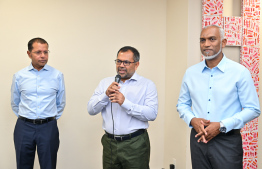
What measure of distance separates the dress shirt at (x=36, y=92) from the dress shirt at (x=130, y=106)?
0.64m

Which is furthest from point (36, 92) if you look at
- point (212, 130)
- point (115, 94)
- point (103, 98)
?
point (212, 130)

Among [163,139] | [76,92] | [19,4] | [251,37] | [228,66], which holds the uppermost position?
[19,4]

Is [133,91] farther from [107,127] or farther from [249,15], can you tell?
[249,15]

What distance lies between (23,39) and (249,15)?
2934mm

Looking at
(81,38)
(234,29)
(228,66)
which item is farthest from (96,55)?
(228,66)

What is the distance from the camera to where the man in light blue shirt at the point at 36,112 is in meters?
2.99

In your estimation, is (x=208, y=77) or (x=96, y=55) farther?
(x=96, y=55)

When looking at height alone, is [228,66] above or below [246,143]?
above

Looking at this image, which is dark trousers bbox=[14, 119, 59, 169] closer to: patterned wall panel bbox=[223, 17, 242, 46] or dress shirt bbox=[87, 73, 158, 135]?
dress shirt bbox=[87, 73, 158, 135]

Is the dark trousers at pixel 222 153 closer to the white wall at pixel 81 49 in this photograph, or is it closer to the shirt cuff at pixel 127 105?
the shirt cuff at pixel 127 105

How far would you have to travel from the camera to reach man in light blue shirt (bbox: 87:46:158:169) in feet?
8.32

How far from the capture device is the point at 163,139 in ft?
14.3

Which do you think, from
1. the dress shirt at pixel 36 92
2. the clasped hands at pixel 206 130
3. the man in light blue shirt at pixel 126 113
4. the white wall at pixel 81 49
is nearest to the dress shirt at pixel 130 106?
the man in light blue shirt at pixel 126 113

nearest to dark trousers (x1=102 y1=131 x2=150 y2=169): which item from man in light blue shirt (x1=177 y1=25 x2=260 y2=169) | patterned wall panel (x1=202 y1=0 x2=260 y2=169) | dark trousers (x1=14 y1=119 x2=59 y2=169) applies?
man in light blue shirt (x1=177 y1=25 x2=260 y2=169)
